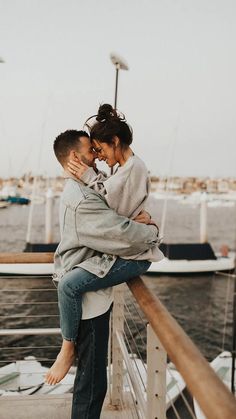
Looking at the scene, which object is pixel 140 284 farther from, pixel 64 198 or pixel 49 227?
pixel 49 227

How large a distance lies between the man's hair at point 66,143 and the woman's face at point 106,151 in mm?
83

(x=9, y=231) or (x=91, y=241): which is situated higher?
(x=91, y=241)

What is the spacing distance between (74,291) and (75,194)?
388mm

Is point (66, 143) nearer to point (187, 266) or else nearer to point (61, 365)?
point (61, 365)

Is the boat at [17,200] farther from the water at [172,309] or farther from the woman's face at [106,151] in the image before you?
the woman's face at [106,151]

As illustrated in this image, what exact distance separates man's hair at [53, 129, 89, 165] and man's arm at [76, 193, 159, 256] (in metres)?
0.27

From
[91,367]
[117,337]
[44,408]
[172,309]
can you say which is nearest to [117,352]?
[117,337]

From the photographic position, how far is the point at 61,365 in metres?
1.92

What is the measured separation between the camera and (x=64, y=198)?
1.87 meters

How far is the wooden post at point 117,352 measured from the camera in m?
2.72

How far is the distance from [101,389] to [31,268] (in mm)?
19087

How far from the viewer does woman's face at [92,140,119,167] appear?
1867 mm

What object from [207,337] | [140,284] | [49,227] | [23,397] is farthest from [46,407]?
[49,227]

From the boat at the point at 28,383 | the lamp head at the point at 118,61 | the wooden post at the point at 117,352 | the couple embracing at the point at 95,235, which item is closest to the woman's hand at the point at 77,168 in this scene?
the couple embracing at the point at 95,235
